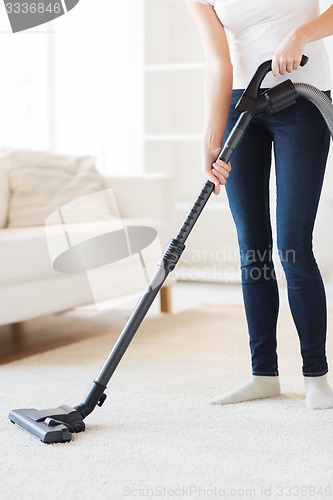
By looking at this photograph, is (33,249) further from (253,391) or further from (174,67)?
(174,67)

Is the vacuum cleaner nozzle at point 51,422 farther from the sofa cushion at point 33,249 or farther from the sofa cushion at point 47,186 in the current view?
the sofa cushion at point 47,186

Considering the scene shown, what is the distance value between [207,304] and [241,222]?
1854 mm

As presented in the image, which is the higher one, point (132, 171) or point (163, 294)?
point (132, 171)

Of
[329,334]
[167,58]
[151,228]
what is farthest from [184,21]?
[329,334]

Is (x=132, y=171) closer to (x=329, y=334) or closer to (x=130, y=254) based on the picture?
(x=130, y=254)

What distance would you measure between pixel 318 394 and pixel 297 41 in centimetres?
85

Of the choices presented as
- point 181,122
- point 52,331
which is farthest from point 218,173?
point 181,122

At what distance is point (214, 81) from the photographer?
2.01 m

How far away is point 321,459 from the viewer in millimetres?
1625

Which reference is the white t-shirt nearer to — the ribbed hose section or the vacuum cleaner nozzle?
the ribbed hose section

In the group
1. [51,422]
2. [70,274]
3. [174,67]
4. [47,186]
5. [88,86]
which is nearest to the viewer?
[51,422]

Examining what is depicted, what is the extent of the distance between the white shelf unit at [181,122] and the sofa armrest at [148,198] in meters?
1.00

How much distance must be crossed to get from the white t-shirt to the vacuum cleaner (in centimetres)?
9

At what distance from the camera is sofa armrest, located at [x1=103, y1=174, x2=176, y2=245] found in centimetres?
361
